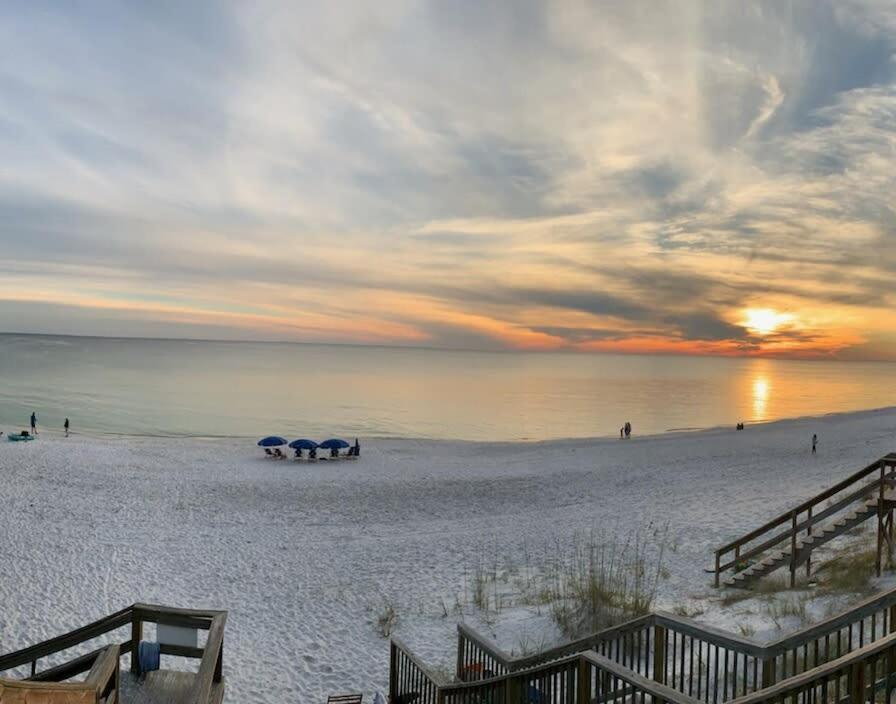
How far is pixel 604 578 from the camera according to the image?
41.5 feet

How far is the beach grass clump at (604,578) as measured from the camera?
10.2 metres

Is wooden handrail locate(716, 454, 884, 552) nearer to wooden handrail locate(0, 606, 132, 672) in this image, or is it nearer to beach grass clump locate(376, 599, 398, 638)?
beach grass clump locate(376, 599, 398, 638)

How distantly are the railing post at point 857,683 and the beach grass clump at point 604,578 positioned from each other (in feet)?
19.7

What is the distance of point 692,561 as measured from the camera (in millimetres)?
15531

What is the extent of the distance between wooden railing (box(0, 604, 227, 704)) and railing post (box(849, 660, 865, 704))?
488 cm

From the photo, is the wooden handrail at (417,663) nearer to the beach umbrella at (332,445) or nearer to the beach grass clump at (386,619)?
the beach grass clump at (386,619)

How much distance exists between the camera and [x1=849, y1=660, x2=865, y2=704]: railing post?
4.10m

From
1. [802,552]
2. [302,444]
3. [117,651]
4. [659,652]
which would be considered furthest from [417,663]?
[302,444]

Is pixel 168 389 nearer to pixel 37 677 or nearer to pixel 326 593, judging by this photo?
pixel 326 593

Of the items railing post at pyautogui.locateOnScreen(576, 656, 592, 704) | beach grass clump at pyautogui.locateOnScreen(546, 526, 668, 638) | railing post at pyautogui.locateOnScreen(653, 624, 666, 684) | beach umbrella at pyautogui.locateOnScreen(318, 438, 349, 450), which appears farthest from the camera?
beach umbrella at pyautogui.locateOnScreen(318, 438, 349, 450)

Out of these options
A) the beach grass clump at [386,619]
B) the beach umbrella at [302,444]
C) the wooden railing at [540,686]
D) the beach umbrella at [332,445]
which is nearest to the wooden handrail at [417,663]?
the wooden railing at [540,686]

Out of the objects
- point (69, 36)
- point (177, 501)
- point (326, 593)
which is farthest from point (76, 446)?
point (326, 593)

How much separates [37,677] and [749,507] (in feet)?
68.9

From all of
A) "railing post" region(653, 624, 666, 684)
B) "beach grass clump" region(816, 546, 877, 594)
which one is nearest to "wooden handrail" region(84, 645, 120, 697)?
"railing post" region(653, 624, 666, 684)
